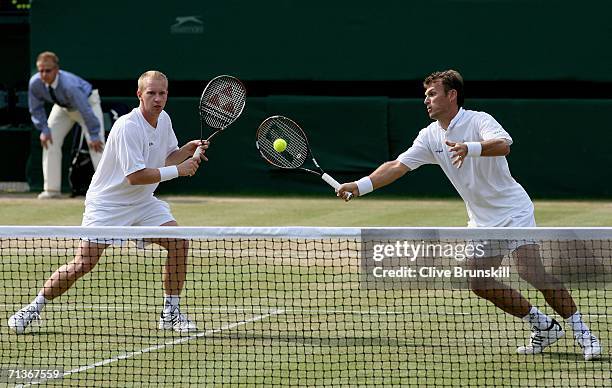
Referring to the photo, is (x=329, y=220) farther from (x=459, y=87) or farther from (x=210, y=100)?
(x=459, y=87)

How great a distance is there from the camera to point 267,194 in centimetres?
1659

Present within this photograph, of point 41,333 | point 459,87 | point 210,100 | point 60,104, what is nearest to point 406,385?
point 459,87

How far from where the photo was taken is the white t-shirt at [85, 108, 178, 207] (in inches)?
317

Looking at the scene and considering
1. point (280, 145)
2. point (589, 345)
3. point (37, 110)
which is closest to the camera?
point (589, 345)

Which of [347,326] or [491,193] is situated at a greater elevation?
[491,193]

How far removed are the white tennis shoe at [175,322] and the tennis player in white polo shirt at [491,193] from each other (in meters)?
1.27

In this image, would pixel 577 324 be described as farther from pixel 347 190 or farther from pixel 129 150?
pixel 129 150

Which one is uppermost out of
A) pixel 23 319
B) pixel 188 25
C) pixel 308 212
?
pixel 188 25

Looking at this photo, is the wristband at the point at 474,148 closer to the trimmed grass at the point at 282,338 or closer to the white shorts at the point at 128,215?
the trimmed grass at the point at 282,338

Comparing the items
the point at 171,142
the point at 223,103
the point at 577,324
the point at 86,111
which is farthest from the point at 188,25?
the point at 577,324

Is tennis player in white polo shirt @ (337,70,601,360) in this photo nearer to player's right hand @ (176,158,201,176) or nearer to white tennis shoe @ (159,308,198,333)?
player's right hand @ (176,158,201,176)

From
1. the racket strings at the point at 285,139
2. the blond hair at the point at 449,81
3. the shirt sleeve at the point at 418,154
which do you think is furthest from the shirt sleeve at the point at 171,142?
the blond hair at the point at 449,81

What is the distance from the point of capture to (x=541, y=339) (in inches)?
294

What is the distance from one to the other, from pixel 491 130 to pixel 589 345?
1.31 metres
